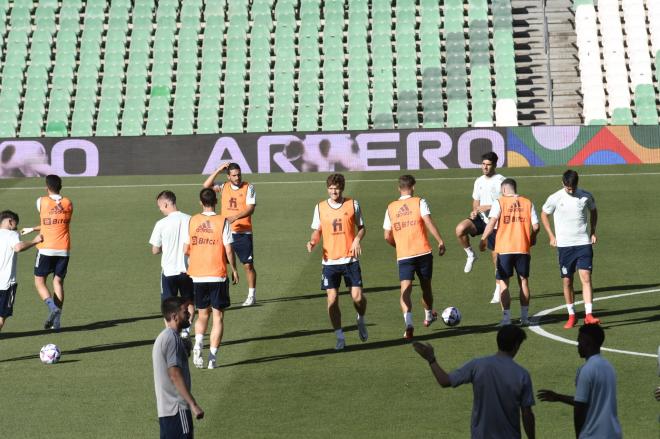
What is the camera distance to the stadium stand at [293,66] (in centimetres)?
4134

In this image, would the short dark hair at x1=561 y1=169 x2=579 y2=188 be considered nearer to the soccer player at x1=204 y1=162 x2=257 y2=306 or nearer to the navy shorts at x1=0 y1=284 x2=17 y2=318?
the soccer player at x1=204 y1=162 x2=257 y2=306

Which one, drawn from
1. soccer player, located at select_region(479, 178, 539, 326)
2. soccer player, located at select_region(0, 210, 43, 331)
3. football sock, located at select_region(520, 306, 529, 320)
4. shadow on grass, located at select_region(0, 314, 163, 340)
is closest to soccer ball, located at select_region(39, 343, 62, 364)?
soccer player, located at select_region(0, 210, 43, 331)

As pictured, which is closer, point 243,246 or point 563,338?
point 563,338

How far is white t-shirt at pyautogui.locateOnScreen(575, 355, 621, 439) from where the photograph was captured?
8.80 meters

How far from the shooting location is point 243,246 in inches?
800

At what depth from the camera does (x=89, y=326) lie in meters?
18.7

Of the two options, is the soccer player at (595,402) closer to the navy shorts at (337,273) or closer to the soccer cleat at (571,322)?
the navy shorts at (337,273)

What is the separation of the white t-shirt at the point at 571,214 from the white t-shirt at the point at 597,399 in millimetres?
8379

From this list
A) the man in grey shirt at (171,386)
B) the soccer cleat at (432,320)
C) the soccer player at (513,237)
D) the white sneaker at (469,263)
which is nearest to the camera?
the man in grey shirt at (171,386)

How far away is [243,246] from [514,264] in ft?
17.0

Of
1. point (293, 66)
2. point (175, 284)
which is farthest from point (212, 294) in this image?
point (293, 66)

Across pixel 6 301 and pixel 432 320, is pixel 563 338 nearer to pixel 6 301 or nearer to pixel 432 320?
pixel 432 320

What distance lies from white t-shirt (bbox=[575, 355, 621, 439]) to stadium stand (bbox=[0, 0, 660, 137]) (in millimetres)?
32004

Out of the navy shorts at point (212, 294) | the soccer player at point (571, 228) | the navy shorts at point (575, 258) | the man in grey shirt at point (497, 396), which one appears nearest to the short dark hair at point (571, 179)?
the soccer player at point (571, 228)
